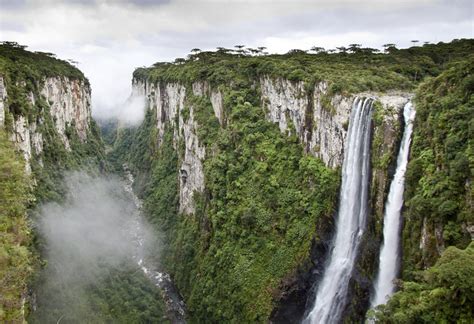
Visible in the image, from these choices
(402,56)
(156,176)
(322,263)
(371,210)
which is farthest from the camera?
(156,176)

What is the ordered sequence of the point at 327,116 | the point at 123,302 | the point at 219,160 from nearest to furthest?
the point at 327,116
the point at 123,302
the point at 219,160

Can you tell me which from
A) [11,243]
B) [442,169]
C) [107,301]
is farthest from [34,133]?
[442,169]

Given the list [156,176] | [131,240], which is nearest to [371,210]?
[131,240]

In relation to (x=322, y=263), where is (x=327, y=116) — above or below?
above

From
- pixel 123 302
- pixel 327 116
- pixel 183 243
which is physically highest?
pixel 327 116

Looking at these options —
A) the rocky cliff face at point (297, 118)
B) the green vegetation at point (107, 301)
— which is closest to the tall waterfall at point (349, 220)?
the rocky cliff face at point (297, 118)

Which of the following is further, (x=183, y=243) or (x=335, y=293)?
(x=183, y=243)

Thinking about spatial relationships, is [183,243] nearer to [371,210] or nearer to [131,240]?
[131,240]
